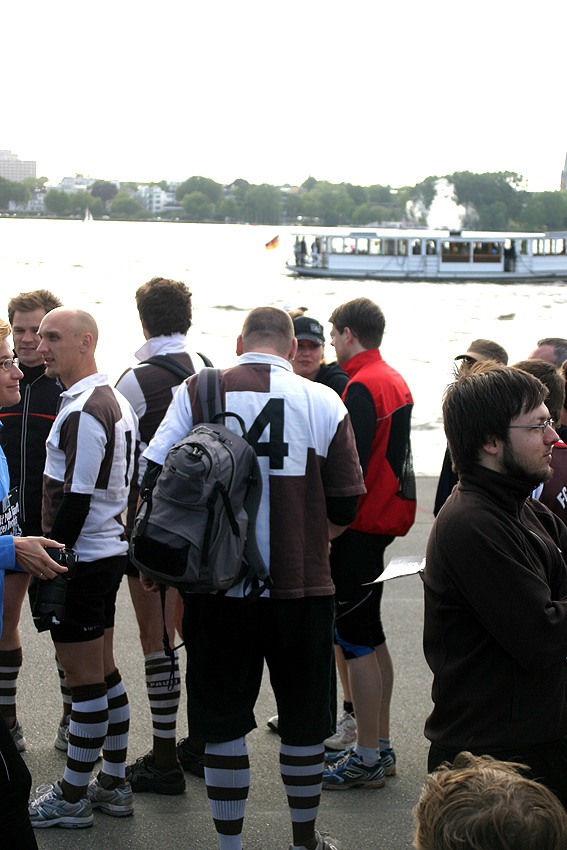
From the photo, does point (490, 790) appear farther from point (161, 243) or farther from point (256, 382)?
point (161, 243)

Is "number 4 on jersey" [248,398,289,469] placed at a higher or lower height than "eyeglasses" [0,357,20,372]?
lower

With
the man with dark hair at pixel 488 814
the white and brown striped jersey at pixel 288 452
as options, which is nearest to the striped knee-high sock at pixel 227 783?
the white and brown striped jersey at pixel 288 452

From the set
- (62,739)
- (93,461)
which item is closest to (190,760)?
(62,739)

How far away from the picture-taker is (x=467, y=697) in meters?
2.19

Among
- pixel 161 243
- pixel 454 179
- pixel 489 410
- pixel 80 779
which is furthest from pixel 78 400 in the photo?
pixel 161 243

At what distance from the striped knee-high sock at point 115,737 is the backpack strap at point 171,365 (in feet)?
4.41

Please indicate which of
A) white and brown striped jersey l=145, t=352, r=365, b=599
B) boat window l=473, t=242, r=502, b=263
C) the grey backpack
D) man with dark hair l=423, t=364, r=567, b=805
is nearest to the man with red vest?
white and brown striped jersey l=145, t=352, r=365, b=599

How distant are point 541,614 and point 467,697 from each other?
0.29m

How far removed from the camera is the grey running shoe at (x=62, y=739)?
3900 mm

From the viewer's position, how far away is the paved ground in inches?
129

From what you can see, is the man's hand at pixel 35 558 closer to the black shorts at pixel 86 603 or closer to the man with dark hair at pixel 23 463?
the black shorts at pixel 86 603

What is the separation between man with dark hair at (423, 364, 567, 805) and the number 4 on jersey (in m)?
0.76

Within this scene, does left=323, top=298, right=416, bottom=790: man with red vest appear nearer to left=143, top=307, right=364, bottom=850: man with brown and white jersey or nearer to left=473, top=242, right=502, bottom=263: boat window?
left=143, top=307, right=364, bottom=850: man with brown and white jersey

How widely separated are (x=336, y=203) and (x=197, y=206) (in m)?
21.2
